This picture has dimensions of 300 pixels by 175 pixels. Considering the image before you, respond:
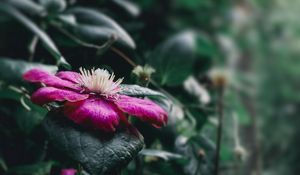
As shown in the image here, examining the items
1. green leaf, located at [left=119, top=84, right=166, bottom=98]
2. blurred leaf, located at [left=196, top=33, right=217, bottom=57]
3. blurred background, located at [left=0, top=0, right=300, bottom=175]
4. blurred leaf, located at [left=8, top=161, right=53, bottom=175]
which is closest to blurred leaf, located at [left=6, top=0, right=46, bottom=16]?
blurred background, located at [left=0, top=0, right=300, bottom=175]

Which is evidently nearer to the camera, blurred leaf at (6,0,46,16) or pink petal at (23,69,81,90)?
pink petal at (23,69,81,90)

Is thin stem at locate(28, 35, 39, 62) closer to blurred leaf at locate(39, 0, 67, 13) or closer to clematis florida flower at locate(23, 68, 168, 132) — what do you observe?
blurred leaf at locate(39, 0, 67, 13)

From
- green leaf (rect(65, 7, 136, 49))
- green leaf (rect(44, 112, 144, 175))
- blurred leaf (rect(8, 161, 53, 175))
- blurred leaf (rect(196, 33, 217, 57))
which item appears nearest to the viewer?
green leaf (rect(44, 112, 144, 175))

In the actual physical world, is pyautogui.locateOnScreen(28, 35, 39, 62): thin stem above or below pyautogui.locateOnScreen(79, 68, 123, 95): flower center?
above

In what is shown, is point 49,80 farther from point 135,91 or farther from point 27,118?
point 27,118

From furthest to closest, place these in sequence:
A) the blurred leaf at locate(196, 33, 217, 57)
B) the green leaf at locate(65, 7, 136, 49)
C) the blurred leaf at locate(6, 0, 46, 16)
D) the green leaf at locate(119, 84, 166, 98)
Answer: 1. the blurred leaf at locate(196, 33, 217, 57)
2. the blurred leaf at locate(6, 0, 46, 16)
3. the green leaf at locate(65, 7, 136, 49)
4. the green leaf at locate(119, 84, 166, 98)

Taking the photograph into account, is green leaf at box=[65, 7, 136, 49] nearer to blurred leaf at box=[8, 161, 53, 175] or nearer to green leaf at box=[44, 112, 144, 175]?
blurred leaf at box=[8, 161, 53, 175]

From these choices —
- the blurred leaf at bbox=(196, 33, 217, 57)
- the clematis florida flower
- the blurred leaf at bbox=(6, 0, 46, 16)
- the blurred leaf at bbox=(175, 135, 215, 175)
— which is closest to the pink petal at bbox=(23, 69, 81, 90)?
the clematis florida flower

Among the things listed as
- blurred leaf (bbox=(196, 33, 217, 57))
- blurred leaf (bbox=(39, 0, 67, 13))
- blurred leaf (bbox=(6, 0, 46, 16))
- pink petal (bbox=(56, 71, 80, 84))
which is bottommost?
pink petal (bbox=(56, 71, 80, 84))
